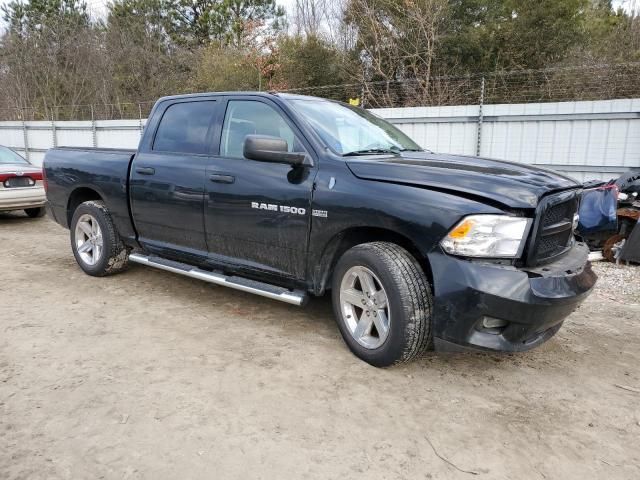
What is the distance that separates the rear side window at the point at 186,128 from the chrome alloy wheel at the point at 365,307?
1.79m

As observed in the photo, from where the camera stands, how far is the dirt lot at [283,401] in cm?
248

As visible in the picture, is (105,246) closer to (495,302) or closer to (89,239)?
(89,239)

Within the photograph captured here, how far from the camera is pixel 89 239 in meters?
5.57

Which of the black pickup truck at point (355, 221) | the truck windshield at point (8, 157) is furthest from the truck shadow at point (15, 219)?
the black pickup truck at point (355, 221)

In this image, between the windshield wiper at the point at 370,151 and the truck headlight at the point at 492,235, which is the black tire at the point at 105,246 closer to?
the windshield wiper at the point at 370,151

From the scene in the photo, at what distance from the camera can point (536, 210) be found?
118 inches

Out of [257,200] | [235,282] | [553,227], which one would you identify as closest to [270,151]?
[257,200]

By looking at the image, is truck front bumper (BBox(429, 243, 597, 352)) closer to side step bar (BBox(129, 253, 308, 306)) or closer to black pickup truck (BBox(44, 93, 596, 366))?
black pickup truck (BBox(44, 93, 596, 366))

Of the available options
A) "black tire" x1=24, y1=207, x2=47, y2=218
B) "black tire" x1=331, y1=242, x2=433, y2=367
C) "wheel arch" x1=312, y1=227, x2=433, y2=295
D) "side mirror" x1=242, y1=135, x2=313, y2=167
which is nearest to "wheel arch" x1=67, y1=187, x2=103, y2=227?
"side mirror" x1=242, y1=135, x2=313, y2=167

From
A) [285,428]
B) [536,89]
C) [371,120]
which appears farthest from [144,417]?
[536,89]

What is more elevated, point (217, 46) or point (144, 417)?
point (217, 46)

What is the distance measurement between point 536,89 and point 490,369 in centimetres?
981

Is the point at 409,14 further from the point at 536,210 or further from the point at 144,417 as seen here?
the point at 144,417

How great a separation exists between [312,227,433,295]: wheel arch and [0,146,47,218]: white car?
7.20 meters
